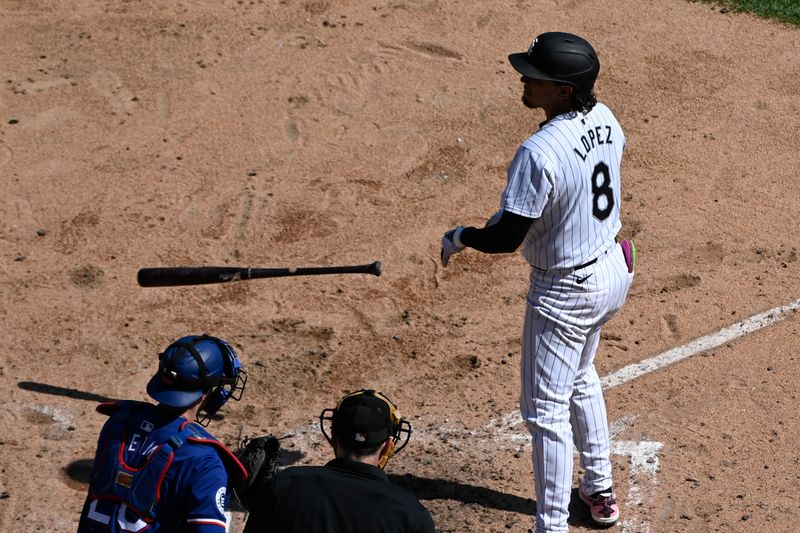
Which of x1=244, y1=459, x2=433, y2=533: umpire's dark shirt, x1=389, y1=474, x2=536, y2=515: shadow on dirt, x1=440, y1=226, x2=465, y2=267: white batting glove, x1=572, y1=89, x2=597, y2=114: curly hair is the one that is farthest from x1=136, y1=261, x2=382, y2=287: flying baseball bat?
x1=244, y1=459, x2=433, y2=533: umpire's dark shirt

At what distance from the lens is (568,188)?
4.34 m

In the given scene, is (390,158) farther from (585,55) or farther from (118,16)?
(585,55)

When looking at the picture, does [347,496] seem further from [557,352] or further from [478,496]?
[478,496]

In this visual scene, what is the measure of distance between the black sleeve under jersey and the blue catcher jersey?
137 centimetres

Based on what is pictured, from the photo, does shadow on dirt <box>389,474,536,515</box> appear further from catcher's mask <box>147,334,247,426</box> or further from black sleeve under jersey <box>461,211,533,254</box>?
catcher's mask <box>147,334,247,426</box>

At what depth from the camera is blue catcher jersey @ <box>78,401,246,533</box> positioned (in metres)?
3.51

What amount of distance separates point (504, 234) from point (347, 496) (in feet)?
4.87

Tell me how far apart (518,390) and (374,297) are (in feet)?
4.00

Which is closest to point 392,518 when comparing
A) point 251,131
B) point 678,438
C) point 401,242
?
point 678,438

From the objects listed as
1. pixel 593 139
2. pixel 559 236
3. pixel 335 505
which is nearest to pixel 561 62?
pixel 593 139

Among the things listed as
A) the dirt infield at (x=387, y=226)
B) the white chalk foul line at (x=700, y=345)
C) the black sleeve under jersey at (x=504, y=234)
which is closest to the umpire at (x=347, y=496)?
the black sleeve under jersey at (x=504, y=234)

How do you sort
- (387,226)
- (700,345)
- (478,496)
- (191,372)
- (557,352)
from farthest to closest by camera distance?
(387,226) → (700,345) → (478,496) → (557,352) → (191,372)

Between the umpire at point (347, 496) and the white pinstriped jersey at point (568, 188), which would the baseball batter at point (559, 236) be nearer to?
the white pinstriped jersey at point (568, 188)

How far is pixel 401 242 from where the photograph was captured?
7203 mm
